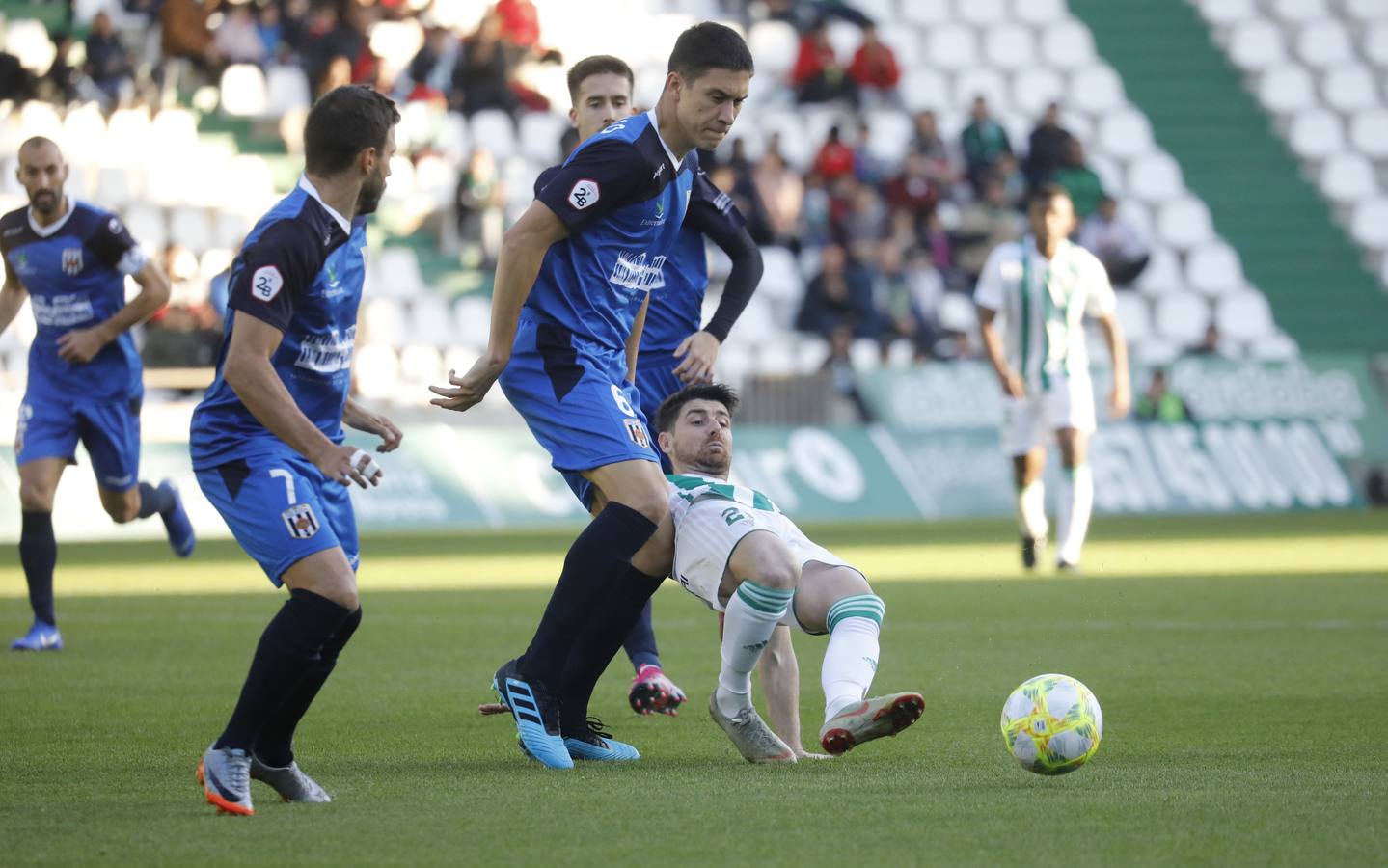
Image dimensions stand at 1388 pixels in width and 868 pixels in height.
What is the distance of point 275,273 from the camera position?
5.07 meters

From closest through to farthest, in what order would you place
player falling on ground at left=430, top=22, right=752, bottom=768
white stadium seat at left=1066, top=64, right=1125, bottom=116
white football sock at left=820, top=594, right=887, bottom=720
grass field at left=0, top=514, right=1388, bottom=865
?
grass field at left=0, top=514, right=1388, bottom=865
white football sock at left=820, top=594, right=887, bottom=720
player falling on ground at left=430, top=22, right=752, bottom=768
white stadium seat at left=1066, top=64, right=1125, bottom=116

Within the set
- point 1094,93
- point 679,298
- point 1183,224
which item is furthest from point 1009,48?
point 679,298

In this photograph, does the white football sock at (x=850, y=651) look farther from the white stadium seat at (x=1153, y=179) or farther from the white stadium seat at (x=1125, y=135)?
the white stadium seat at (x=1125, y=135)

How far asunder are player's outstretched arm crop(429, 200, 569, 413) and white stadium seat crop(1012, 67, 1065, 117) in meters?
22.7

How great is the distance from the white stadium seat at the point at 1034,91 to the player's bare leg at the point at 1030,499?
48.5ft

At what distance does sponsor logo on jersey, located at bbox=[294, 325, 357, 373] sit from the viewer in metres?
5.50

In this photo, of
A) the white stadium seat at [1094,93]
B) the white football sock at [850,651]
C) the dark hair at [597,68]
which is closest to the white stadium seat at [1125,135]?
the white stadium seat at [1094,93]

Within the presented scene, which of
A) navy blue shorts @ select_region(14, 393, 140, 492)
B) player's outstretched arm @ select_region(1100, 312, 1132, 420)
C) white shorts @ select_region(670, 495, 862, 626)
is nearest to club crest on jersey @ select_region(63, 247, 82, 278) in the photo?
navy blue shorts @ select_region(14, 393, 140, 492)

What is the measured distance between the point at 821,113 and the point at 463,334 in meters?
6.50

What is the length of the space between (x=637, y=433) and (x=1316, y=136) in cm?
2412

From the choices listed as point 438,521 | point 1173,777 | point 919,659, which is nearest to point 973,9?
point 438,521

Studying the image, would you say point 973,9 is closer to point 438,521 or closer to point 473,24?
point 473,24

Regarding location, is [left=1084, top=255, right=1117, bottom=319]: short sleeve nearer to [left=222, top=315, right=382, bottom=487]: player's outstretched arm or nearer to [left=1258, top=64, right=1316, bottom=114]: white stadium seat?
[left=222, top=315, right=382, bottom=487]: player's outstretched arm

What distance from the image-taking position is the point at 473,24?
24734 mm
